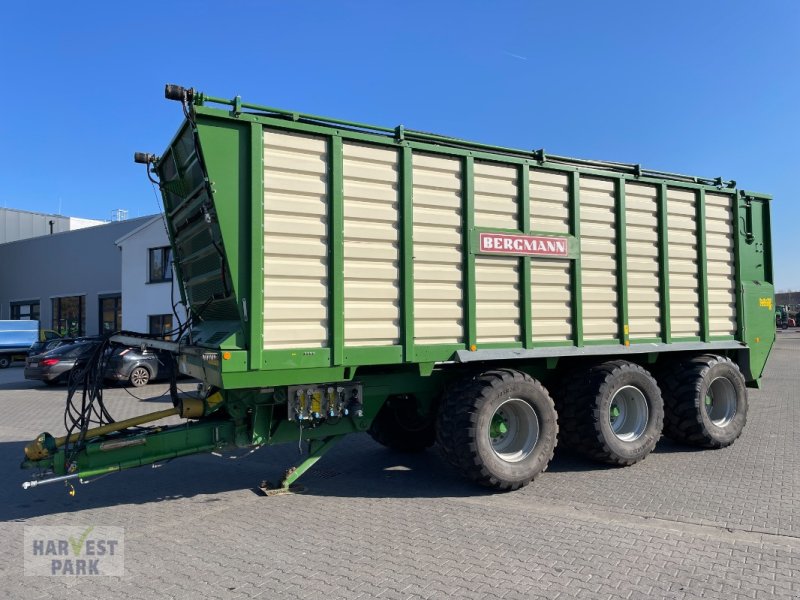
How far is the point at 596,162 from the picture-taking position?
6719mm

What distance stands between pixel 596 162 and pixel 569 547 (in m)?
4.22

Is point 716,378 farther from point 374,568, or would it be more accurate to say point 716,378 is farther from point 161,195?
point 161,195

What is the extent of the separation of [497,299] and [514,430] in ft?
4.57

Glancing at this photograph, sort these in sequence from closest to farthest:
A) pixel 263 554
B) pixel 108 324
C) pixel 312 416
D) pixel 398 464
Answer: pixel 263 554 < pixel 312 416 < pixel 398 464 < pixel 108 324

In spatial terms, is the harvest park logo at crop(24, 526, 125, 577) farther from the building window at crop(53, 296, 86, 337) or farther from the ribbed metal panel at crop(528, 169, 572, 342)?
the building window at crop(53, 296, 86, 337)

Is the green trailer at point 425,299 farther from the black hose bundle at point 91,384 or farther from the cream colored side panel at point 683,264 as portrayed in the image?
the black hose bundle at point 91,384

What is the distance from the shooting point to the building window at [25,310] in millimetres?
34344

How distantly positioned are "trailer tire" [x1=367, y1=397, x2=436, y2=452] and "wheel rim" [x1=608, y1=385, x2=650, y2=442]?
83.4 inches

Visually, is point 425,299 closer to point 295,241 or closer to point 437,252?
point 437,252

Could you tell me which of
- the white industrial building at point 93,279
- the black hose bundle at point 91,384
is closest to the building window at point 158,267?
the white industrial building at point 93,279

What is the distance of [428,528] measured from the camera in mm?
4836

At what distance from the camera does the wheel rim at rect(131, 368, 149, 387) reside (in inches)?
659

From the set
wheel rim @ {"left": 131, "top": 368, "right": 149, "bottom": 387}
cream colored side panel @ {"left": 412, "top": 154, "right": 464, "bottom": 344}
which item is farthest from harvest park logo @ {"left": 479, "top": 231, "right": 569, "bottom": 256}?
wheel rim @ {"left": 131, "top": 368, "right": 149, "bottom": 387}

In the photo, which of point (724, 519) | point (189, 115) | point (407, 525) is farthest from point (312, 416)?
point (724, 519)
